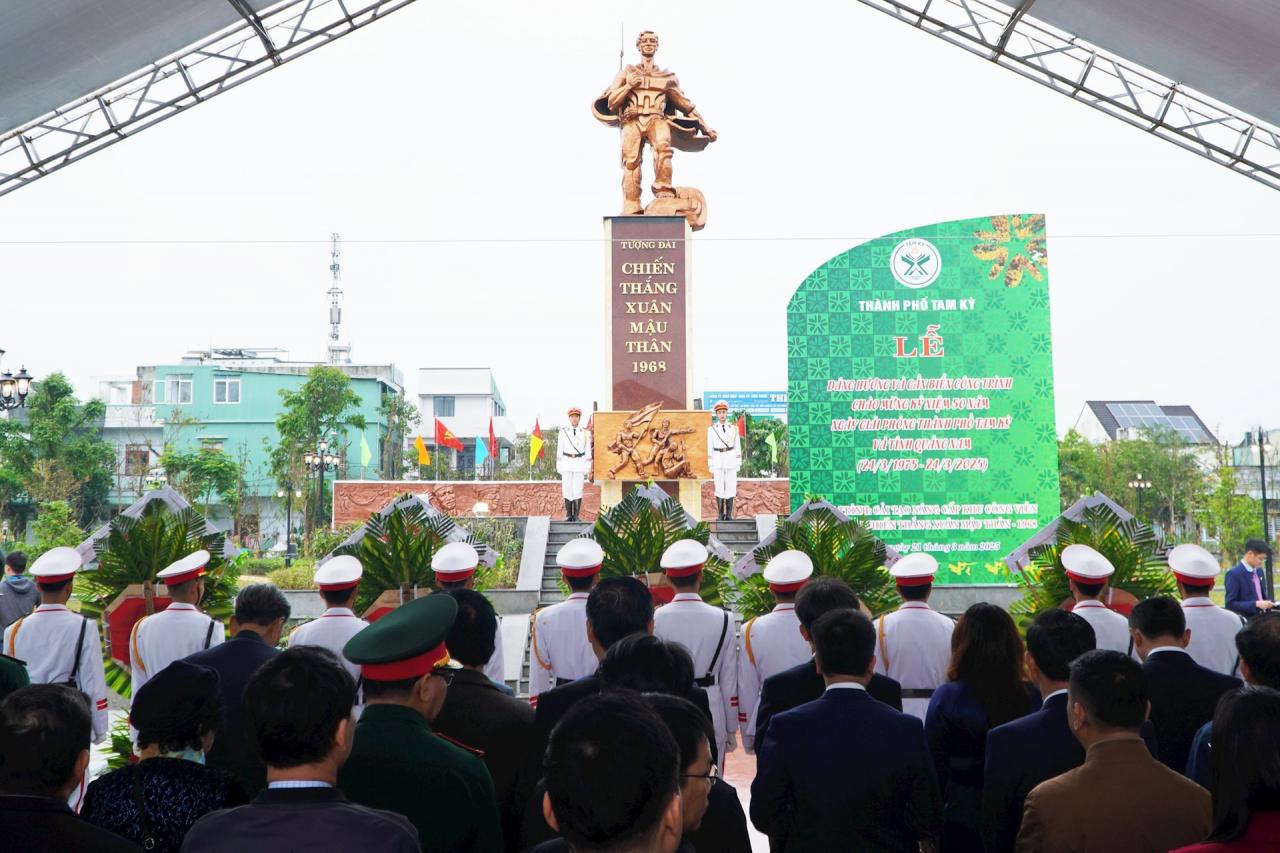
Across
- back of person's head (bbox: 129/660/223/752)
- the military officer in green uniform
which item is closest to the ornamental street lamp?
the military officer in green uniform

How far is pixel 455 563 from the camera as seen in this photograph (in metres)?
5.15

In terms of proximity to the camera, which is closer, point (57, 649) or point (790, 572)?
point (790, 572)

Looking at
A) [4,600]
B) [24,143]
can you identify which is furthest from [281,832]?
[24,143]

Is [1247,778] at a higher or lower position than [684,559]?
lower

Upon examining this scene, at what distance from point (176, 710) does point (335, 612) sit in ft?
7.59

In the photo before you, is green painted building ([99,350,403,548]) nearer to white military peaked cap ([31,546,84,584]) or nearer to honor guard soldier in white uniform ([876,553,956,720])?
white military peaked cap ([31,546,84,584])

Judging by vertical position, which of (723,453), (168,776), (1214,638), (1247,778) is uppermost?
(723,453)

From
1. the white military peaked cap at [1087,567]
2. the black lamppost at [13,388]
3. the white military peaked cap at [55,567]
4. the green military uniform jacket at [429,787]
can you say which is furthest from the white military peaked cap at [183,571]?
the black lamppost at [13,388]

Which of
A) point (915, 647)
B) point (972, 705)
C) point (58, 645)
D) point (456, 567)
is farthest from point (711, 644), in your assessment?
point (58, 645)

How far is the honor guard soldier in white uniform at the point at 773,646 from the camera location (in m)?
4.61

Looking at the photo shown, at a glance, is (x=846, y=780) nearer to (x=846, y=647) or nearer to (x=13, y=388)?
(x=846, y=647)

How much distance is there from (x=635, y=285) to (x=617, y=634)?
13.7 meters

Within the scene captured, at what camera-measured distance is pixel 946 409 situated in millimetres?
13438

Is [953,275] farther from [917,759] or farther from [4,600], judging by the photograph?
[917,759]
